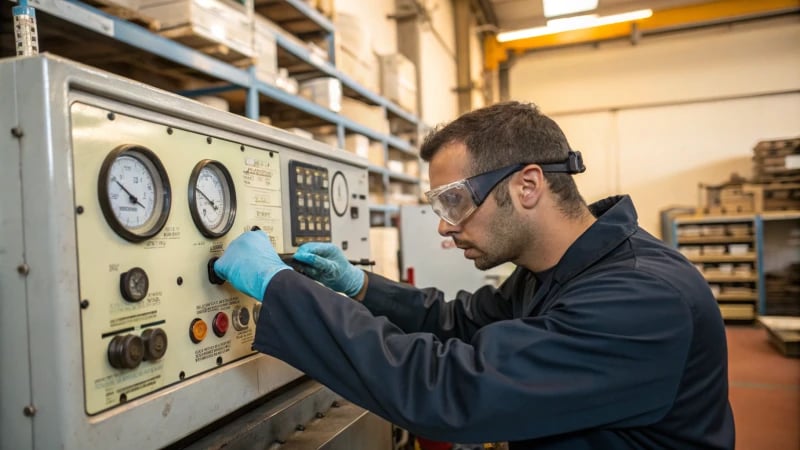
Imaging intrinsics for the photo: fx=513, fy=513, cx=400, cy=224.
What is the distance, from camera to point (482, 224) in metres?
1.11

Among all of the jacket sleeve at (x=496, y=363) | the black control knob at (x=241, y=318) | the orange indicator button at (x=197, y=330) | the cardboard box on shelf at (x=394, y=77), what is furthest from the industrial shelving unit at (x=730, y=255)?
the orange indicator button at (x=197, y=330)

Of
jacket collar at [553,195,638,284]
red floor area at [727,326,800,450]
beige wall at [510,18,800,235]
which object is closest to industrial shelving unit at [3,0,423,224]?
jacket collar at [553,195,638,284]

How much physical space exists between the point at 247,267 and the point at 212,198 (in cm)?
13

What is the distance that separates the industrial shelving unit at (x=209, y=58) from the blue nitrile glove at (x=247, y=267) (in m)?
0.71

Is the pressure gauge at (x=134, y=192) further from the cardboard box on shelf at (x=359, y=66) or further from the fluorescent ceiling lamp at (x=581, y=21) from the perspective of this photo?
the fluorescent ceiling lamp at (x=581, y=21)

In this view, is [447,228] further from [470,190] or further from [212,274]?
[212,274]

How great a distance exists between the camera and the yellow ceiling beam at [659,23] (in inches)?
239

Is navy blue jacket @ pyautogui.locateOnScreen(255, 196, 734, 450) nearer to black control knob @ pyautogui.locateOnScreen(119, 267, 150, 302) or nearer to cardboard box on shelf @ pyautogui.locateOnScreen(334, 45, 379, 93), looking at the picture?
black control knob @ pyautogui.locateOnScreen(119, 267, 150, 302)

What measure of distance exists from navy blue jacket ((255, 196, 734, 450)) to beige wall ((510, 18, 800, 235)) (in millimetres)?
6509

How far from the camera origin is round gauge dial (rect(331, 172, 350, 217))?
1203mm

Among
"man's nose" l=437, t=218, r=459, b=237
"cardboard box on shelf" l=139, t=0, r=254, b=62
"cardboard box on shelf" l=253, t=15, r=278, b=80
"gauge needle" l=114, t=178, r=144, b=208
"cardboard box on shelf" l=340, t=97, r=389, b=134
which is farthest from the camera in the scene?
"cardboard box on shelf" l=340, t=97, r=389, b=134

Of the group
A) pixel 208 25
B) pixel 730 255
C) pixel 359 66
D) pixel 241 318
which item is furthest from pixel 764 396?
pixel 208 25

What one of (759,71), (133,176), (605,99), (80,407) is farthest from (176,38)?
(759,71)

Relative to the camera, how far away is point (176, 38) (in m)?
1.56
